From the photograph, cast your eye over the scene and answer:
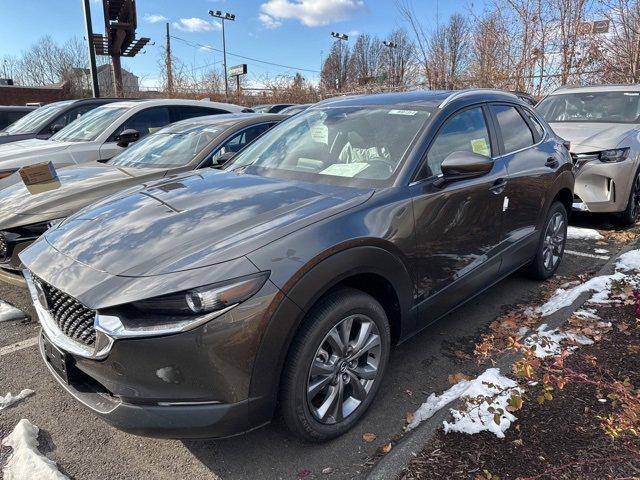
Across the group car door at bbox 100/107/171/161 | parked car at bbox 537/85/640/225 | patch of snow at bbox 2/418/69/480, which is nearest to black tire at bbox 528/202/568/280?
parked car at bbox 537/85/640/225

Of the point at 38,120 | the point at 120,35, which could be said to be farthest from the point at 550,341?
the point at 120,35

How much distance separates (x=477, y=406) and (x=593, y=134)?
16.9 feet

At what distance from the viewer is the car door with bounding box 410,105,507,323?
109 inches

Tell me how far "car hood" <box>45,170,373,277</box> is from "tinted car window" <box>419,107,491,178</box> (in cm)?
59

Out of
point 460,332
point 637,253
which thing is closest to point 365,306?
point 460,332

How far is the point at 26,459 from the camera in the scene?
2.27 metres

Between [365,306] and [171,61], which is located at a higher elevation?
[171,61]

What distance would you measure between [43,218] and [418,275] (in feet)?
9.42

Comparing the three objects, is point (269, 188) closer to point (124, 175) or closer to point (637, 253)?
point (124, 175)

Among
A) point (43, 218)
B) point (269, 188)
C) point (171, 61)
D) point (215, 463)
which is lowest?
point (215, 463)

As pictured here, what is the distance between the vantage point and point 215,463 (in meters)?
2.29

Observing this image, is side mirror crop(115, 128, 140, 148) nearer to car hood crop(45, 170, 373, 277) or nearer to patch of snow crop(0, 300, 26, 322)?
patch of snow crop(0, 300, 26, 322)

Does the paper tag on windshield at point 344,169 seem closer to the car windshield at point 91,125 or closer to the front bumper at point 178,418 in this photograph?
the front bumper at point 178,418

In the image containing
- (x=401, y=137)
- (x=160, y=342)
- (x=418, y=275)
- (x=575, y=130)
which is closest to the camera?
(x=160, y=342)
